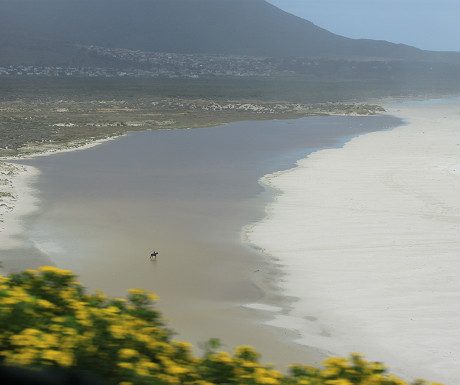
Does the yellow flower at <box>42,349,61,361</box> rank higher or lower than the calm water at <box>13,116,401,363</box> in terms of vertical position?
higher

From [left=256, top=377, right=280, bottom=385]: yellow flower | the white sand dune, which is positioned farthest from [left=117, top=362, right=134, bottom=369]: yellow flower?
the white sand dune

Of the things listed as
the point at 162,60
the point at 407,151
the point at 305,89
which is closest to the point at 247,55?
the point at 162,60

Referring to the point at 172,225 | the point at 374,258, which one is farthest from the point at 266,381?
the point at 172,225

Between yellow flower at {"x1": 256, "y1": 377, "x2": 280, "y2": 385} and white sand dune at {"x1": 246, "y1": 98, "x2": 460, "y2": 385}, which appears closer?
yellow flower at {"x1": 256, "y1": 377, "x2": 280, "y2": 385}

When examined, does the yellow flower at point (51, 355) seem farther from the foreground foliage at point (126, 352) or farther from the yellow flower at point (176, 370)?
the yellow flower at point (176, 370)

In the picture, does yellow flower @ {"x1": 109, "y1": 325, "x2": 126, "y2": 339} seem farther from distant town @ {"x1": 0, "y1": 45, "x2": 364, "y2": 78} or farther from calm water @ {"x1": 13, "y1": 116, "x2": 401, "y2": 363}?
distant town @ {"x1": 0, "y1": 45, "x2": 364, "y2": 78}

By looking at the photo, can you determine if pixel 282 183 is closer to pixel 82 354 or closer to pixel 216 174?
pixel 216 174

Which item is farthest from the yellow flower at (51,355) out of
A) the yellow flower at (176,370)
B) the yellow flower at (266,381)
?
the yellow flower at (266,381)
